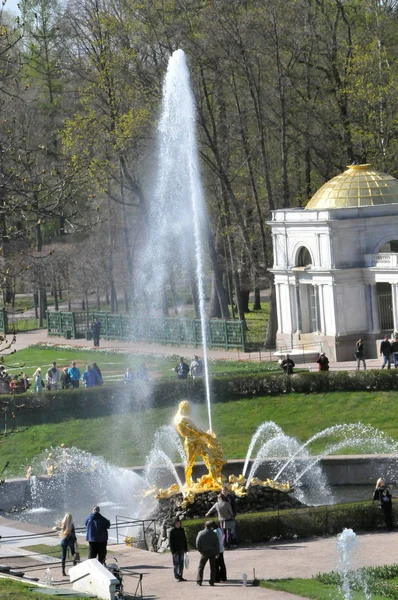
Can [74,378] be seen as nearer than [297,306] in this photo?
Yes

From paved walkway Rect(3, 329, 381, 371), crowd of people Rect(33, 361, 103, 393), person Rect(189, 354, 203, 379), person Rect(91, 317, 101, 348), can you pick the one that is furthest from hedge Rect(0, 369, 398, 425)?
person Rect(91, 317, 101, 348)

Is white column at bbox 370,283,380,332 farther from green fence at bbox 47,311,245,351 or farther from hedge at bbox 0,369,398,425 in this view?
hedge at bbox 0,369,398,425

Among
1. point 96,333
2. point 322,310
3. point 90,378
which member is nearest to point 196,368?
point 90,378

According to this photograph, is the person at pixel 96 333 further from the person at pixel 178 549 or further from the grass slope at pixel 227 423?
the person at pixel 178 549

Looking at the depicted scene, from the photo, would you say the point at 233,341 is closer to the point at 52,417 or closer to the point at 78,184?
the point at 52,417

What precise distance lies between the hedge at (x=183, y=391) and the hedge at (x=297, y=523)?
14165mm

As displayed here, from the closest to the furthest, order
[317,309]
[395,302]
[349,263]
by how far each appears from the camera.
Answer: [395,302]
[349,263]
[317,309]

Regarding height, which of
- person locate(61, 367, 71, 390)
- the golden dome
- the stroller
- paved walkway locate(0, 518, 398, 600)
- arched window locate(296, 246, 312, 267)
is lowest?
paved walkway locate(0, 518, 398, 600)

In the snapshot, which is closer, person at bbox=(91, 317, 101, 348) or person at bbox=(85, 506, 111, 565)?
person at bbox=(85, 506, 111, 565)

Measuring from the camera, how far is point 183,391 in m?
43.8

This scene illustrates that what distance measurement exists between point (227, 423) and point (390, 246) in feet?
49.3

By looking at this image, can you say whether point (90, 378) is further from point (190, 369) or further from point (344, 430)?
point (344, 430)

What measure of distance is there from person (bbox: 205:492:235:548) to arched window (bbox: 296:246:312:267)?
89.2ft

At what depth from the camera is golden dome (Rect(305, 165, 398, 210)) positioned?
53.3 m
